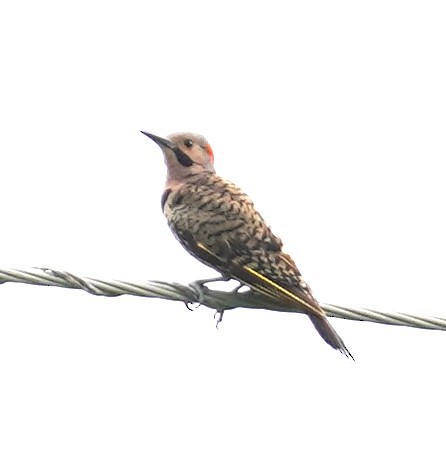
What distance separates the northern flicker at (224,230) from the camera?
8.40m

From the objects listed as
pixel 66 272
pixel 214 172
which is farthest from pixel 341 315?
pixel 214 172

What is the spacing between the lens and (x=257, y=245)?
8.87 meters

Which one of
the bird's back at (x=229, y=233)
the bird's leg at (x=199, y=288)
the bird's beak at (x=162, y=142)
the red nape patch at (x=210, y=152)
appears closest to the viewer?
the bird's leg at (x=199, y=288)

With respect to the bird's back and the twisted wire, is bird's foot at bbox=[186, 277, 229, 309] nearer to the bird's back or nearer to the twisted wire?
the twisted wire

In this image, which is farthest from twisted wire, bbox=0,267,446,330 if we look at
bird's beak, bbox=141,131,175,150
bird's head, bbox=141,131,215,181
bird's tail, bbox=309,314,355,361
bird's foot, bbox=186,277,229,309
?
bird's beak, bbox=141,131,175,150

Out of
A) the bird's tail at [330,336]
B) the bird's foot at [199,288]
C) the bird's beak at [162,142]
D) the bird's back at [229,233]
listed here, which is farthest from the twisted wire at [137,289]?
the bird's beak at [162,142]

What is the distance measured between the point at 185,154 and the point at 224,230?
1130 mm

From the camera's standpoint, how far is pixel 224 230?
9.02 metres

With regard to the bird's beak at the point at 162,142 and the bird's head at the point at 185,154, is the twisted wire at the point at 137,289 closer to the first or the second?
the bird's head at the point at 185,154

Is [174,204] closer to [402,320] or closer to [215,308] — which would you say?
[215,308]

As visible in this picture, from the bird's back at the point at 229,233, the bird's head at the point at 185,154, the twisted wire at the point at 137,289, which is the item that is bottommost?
the twisted wire at the point at 137,289

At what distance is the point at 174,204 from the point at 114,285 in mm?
2403

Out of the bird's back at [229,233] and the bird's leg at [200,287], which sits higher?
the bird's back at [229,233]

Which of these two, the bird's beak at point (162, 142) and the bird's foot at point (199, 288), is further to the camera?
the bird's beak at point (162, 142)
